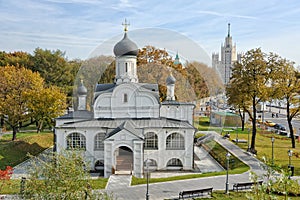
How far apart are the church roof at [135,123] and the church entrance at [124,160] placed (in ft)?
6.64

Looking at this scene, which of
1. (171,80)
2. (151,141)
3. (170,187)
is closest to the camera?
(170,187)

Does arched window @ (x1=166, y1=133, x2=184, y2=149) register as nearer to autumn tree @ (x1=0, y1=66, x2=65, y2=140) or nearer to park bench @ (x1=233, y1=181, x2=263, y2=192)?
park bench @ (x1=233, y1=181, x2=263, y2=192)

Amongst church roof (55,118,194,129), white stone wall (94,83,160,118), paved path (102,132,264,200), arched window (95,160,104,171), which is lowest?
paved path (102,132,264,200)

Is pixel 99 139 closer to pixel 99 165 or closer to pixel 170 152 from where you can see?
pixel 99 165

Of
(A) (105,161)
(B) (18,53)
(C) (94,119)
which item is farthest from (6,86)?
(B) (18,53)

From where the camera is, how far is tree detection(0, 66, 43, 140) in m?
32.5

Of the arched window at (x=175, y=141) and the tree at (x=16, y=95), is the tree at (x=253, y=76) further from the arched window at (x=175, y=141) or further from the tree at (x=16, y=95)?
the tree at (x=16, y=95)

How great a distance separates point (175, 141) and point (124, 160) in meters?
4.21

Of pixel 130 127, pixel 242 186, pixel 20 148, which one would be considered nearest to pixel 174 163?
pixel 130 127

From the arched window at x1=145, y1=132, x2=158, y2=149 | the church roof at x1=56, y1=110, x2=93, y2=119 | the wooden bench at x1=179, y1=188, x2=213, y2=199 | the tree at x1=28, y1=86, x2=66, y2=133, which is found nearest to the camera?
the wooden bench at x1=179, y1=188, x2=213, y2=199

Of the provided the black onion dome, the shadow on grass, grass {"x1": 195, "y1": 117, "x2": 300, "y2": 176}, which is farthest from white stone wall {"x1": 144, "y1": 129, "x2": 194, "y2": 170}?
the shadow on grass

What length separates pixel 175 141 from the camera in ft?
79.3

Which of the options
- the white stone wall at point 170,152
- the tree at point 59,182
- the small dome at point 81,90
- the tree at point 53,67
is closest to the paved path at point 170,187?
the white stone wall at point 170,152

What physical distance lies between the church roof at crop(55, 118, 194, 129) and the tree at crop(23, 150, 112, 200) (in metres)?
12.9
